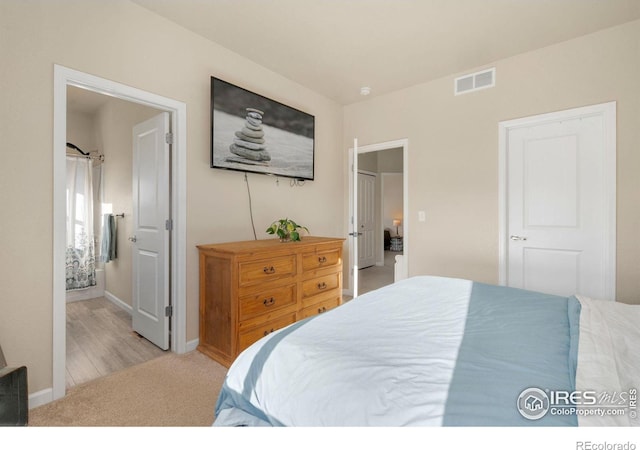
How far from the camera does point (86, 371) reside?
7.38 feet

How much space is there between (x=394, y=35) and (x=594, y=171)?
2.05 m

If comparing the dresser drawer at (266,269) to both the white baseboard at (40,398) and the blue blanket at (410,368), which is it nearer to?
the blue blanket at (410,368)

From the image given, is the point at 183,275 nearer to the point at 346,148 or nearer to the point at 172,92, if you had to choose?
the point at 172,92

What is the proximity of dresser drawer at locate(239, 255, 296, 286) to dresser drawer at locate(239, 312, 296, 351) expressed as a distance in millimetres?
356

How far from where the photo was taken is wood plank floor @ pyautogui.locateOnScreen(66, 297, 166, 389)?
2.28 m

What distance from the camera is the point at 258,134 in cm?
295

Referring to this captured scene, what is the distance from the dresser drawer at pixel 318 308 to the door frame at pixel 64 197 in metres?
1.01

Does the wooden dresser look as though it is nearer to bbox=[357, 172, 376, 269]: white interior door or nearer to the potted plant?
the potted plant

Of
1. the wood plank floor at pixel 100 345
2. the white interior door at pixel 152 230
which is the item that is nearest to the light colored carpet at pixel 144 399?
the wood plank floor at pixel 100 345

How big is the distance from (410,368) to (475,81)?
127 inches

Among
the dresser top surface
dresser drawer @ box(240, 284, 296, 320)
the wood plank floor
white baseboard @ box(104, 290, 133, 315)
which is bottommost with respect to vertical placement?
the wood plank floor

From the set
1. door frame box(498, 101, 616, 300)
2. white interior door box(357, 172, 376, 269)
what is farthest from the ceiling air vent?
white interior door box(357, 172, 376, 269)

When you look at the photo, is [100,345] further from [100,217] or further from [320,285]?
[100,217]

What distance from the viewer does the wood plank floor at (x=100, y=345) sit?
2.28 metres
